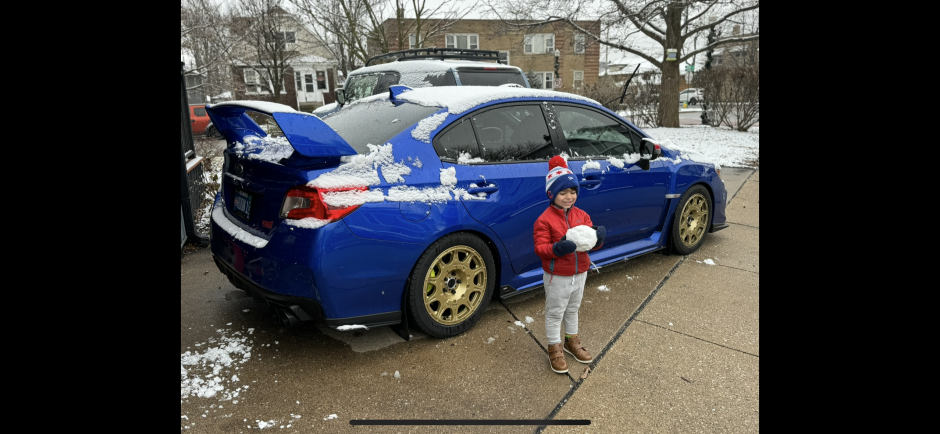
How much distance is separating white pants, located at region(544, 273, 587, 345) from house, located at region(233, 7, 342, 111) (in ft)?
45.0

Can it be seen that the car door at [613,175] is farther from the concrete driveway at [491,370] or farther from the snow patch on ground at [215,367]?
the snow patch on ground at [215,367]

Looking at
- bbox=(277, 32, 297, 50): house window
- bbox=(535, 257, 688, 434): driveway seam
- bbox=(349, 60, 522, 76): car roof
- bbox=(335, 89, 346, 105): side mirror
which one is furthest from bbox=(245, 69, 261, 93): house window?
bbox=(535, 257, 688, 434): driveway seam

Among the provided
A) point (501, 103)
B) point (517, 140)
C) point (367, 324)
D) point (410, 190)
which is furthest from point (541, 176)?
point (367, 324)

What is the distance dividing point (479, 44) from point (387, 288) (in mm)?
37980

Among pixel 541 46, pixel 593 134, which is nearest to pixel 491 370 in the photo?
pixel 593 134

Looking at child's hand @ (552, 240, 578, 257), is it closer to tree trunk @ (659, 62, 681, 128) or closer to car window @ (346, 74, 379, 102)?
car window @ (346, 74, 379, 102)

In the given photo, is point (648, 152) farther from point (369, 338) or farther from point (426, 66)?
point (426, 66)

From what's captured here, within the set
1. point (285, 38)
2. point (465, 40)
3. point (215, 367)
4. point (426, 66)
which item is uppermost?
point (465, 40)

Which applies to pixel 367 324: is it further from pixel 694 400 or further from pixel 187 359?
pixel 694 400

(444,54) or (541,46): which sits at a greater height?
(541,46)

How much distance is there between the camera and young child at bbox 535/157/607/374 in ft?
8.64

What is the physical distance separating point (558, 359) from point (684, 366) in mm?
740

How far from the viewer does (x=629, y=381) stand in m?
2.77

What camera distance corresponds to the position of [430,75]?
7.47 m
